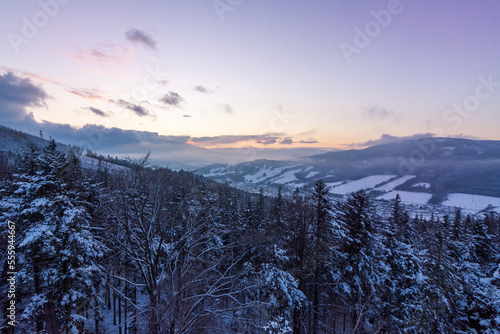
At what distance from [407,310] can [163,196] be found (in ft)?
68.9

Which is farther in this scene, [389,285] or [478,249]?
[478,249]

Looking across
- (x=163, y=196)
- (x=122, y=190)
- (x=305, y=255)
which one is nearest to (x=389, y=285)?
(x=305, y=255)

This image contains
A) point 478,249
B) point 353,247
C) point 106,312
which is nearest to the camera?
point 353,247

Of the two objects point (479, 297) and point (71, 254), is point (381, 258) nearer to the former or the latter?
point (479, 297)

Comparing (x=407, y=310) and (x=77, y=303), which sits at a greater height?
(x=77, y=303)

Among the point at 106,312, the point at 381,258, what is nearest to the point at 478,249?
the point at 381,258

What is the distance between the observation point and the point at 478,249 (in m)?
32.2

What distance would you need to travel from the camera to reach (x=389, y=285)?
19.9m

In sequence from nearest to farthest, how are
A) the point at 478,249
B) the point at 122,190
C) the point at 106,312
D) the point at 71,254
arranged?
the point at 122,190 → the point at 71,254 → the point at 106,312 → the point at 478,249

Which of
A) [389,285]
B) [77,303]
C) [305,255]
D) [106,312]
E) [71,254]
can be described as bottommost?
[106,312]

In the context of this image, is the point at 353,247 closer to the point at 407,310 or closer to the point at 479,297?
the point at 407,310

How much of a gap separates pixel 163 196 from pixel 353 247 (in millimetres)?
14173

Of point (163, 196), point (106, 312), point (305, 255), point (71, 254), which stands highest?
point (163, 196)

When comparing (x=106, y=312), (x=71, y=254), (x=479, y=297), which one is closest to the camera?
(x=71, y=254)
